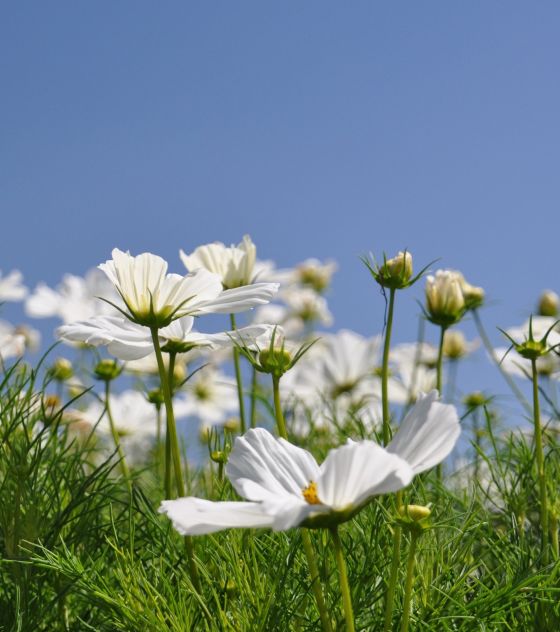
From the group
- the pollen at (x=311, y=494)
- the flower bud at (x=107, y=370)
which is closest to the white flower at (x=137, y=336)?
the pollen at (x=311, y=494)

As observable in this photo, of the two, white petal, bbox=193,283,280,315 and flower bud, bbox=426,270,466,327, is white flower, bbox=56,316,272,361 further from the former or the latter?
flower bud, bbox=426,270,466,327

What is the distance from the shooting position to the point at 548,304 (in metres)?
1.55

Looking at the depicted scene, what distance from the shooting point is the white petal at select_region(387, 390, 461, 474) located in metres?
0.44

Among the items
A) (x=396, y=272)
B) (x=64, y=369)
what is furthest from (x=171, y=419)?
(x=64, y=369)

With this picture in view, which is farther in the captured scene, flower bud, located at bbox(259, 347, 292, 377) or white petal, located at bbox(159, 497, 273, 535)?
flower bud, located at bbox(259, 347, 292, 377)

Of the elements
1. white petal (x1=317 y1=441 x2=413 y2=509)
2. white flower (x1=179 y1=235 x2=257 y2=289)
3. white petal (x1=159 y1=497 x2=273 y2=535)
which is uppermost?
white flower (x1=179 y1=235 x2=257 y2=289)

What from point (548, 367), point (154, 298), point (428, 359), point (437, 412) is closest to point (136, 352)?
point (154, 298)

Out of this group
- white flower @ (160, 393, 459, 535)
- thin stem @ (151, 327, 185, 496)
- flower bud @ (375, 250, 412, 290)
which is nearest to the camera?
white flower @ (160, 393, 459, 535)

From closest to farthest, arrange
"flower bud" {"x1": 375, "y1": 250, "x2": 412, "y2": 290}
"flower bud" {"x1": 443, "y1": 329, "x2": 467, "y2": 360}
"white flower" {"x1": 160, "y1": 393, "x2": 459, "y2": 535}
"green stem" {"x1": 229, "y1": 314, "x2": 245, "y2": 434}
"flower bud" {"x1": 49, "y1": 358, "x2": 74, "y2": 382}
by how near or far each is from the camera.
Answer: "white flower" {"x1": 160, "y1": 393, "x2": 459, "y2": 535} < "flower bud" {"x1": 375, "y1": 250, "x2": 412, "y2": 290} < "green stem" {"x1": 229, "y1": 314, "x2": 245, "y2": 434} < "flower bud" {"x1": 49, "y1": 358, "x2": 74, "y2": 382} < "flower bud" {"x1": 443, "y1": 329, "x2": 467, "y2": 360}

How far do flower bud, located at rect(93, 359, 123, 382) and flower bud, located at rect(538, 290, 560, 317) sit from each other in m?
0.76

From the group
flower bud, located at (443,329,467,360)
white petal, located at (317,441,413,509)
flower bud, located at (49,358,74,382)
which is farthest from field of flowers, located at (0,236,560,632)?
flower bud, located at (443,329,467,360)

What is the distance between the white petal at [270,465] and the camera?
48 cm

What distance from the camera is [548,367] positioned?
1.54 meters

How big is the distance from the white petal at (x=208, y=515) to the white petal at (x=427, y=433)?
3.0 inches
